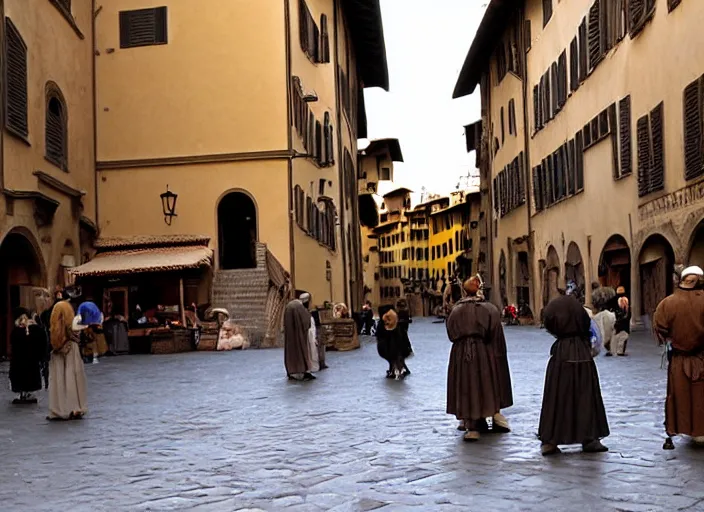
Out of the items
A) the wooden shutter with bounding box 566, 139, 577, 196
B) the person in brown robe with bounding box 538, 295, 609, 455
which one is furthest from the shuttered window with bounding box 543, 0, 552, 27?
the person in brown robe with bounding box 538, 295, 609, 455

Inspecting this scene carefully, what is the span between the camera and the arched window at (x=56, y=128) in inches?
984

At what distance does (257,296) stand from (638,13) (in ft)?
40.5

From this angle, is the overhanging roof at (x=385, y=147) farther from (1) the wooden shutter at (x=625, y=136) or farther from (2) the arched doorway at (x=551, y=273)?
(1) the wooden shutter at (x=625, y=136)

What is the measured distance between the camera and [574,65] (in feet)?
103

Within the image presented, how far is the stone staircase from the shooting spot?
89.2ft

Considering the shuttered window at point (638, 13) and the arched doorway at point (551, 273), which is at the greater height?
the shuttered window at point (638, 13)

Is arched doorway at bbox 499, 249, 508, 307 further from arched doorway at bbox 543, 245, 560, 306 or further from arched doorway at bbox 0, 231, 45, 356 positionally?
arched doorway at bbox 0, 231, 45, 356

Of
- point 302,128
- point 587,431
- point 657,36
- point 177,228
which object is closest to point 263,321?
point 177,228

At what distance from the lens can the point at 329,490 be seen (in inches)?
282

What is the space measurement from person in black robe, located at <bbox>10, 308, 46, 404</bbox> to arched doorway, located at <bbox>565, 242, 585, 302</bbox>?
2000cm

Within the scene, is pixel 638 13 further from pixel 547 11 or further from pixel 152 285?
pixel 152 285

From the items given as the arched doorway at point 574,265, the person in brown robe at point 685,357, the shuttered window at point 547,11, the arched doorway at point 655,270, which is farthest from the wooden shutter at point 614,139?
the person in brown robe at point 685,357

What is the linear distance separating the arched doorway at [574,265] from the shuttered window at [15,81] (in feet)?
56.8

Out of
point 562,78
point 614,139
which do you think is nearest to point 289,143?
point 614,139
